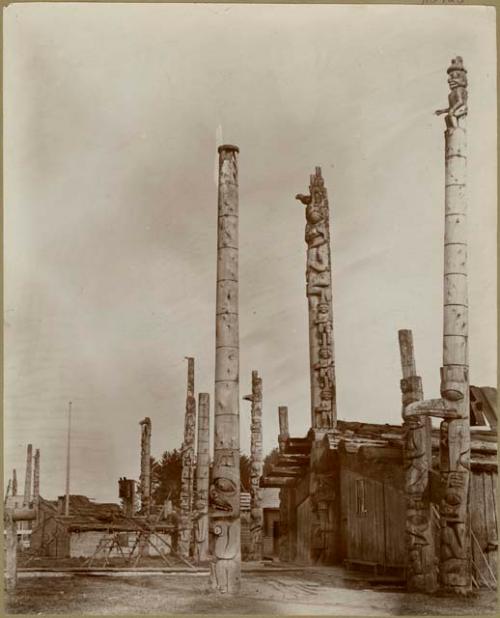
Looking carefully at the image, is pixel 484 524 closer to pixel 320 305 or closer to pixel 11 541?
pixel 11 541

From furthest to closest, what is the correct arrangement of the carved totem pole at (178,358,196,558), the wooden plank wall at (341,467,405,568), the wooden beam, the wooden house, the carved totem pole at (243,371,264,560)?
the carved totem pole at (178,358,196,558) < the carved totem pole at (243,371,264,560) < the wooden beam < the wooden plank wall at (341,467,405,568) < the wooden house

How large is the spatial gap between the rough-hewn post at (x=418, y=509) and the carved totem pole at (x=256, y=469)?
13.4 m

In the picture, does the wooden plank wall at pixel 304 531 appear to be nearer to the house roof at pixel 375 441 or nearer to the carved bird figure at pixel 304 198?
the house roof at pixel 375 441

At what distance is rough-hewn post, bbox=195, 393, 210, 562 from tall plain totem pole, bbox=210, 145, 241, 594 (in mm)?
13679

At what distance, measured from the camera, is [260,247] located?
70.3ft

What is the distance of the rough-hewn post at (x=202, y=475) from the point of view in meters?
28.5

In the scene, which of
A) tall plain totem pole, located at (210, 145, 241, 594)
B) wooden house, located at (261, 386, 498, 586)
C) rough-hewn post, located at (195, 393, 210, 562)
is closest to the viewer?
tall plain totem pole, located at (210, 145, 241, 594)

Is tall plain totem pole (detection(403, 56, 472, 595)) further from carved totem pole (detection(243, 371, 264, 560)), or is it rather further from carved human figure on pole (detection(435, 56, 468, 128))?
carved totem pole (detection(243, 371, 264, 560))

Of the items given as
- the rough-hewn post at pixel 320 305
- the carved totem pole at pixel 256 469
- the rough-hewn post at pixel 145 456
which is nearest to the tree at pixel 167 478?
the rough-hewn post at pixel 145 456

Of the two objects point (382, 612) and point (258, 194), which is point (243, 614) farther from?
point (258, 194)

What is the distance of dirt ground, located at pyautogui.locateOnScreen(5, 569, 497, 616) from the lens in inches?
492

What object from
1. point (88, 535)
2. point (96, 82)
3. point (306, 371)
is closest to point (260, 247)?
point (306, 371)

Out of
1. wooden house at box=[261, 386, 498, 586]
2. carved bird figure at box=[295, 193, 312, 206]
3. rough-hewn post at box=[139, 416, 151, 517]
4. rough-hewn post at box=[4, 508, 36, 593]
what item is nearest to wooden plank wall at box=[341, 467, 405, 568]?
wooden house at box=[261, 386, 498, 586]

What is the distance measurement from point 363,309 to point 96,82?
8.34m
